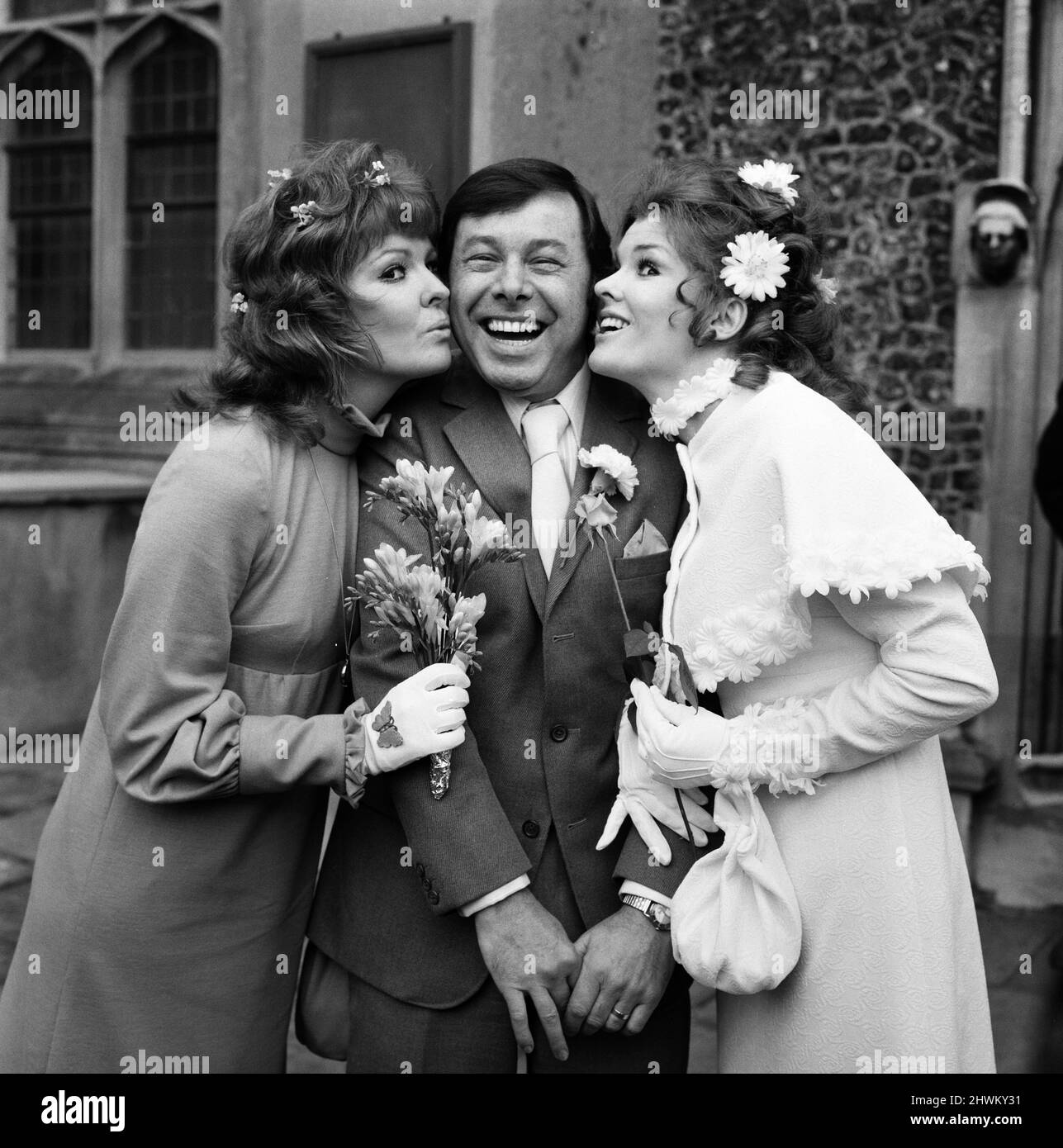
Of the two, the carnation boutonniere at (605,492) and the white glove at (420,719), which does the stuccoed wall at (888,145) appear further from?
the white glove at (420,719)

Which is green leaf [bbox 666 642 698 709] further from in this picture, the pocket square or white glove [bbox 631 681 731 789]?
the pocket square

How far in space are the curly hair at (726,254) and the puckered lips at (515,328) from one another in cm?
29

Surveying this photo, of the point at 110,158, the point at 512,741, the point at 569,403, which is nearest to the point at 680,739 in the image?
the point at 512,741

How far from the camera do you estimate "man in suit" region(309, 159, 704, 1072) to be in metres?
2.42

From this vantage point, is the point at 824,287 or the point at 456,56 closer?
the point at 824,287

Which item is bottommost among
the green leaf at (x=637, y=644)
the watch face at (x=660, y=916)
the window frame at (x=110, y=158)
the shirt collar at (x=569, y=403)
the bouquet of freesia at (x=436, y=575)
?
the watch face at (x=660, y=916)

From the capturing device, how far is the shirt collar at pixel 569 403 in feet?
8.93

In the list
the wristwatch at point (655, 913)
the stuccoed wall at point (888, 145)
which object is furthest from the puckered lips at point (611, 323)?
the stuccoed wall at point (888, 145)

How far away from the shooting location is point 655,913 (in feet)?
8.04

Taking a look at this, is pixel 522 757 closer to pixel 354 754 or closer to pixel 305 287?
pixel 354 754

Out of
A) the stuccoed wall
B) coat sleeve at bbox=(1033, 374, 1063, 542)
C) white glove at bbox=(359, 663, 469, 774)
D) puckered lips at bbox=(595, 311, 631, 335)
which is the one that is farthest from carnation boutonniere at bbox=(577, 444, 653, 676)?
the stuccoed wall

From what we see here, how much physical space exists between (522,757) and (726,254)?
3.32 feet

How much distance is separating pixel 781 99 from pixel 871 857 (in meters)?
4.62
